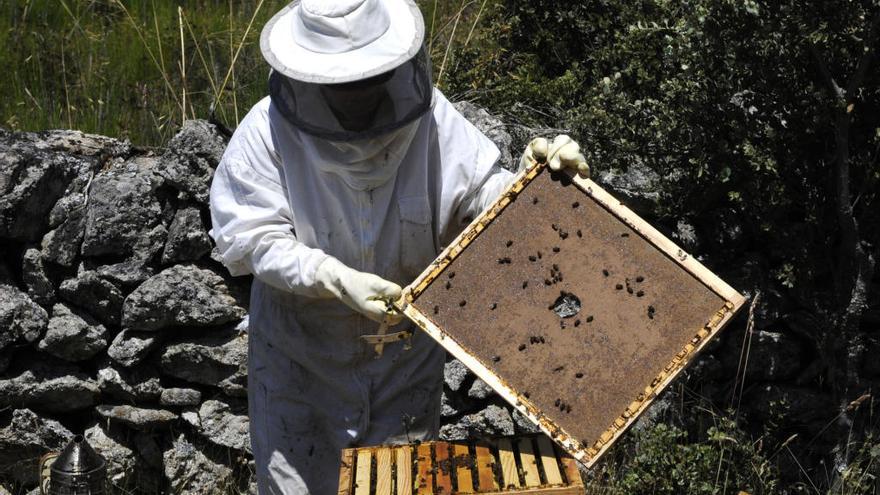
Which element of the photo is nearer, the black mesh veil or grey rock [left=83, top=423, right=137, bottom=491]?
the black mesh veil

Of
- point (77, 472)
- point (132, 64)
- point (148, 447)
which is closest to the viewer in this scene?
point (77, 472)

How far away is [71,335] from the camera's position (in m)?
4.93

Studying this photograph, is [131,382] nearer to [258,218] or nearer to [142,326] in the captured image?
[142,326]

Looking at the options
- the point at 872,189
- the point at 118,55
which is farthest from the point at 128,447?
the point at 872,189

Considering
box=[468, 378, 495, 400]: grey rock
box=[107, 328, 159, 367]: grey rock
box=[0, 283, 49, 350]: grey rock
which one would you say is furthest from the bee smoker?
box=[468, 378, 495, 400]: grey rock

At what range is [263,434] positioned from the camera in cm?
369

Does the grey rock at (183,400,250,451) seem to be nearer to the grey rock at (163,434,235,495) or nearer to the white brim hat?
the grey rock at (163,434,235,495)

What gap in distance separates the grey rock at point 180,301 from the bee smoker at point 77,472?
2.84 feet

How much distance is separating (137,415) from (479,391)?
152cm

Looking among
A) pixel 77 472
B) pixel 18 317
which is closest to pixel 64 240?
pixel 18 317

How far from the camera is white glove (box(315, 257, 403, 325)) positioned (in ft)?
10.4

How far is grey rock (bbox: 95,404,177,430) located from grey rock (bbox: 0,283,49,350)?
463 millimetres

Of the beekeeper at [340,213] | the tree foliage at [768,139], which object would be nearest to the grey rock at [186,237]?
the beekeeper at [340,213]

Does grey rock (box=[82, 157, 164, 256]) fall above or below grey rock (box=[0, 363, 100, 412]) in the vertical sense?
above
